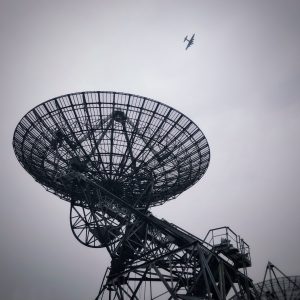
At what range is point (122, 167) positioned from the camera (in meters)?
23.1

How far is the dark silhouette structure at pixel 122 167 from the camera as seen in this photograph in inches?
798

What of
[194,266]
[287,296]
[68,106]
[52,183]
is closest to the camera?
[194,266]

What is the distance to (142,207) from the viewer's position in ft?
76.4

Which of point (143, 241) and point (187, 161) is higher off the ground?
point (187, 161)

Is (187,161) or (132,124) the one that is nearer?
(132,124)

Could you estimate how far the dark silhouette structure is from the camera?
66.5 ft

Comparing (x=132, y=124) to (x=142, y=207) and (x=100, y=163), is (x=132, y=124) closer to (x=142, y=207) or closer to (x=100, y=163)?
(x=100, y=163)

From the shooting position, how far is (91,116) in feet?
68.6

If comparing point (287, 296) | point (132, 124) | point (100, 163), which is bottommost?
point (287, 296)

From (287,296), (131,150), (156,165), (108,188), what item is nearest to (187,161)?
(156,165)

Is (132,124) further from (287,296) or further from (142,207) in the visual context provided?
(287,296)

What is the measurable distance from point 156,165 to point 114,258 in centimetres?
662

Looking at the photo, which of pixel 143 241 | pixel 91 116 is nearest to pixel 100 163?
pixel 91 116

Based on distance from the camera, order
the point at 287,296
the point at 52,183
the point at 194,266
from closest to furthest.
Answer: the point at 194,266, the point at 287,296, the point at 52,183
